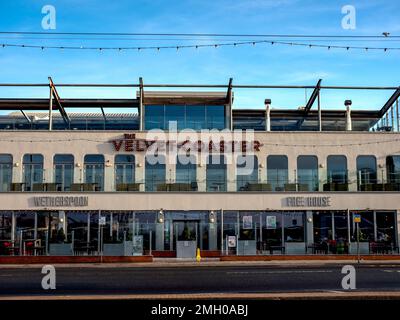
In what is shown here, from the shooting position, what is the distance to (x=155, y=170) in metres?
40.2

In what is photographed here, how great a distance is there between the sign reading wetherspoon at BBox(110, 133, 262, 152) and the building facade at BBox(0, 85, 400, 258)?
0.07m

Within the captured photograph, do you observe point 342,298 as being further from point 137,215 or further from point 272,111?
point 272,111

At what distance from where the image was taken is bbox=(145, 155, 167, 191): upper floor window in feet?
129

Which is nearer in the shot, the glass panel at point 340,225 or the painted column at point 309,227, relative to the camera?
the painted column at point 309,227

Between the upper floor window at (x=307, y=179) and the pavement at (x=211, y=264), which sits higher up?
the upper floor window at (x=307, y=179)

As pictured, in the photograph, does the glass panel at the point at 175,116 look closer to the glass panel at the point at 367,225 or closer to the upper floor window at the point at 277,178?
the upper floor window at the point at 277,178

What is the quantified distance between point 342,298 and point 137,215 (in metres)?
26.2

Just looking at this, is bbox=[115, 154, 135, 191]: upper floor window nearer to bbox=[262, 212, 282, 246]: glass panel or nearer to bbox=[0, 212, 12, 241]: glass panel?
bbox=[0, 212, 12, 241]: glass panel

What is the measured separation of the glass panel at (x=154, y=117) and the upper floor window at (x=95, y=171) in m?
4.73

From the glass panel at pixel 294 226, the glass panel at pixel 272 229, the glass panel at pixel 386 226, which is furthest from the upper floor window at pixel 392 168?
the glass panel at pixel 272 229

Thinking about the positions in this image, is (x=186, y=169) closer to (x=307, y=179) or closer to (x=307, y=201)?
(x=307, y=179)

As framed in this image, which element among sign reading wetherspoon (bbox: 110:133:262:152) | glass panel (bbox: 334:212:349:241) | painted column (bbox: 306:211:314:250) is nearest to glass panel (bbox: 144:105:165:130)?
sign reading wetherspoon (bbox: 110:133:262:152)

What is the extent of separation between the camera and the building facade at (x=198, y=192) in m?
38.2

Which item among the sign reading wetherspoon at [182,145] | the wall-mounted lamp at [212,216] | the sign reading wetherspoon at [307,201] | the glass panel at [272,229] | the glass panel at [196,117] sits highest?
the glass panel at [196,117]
